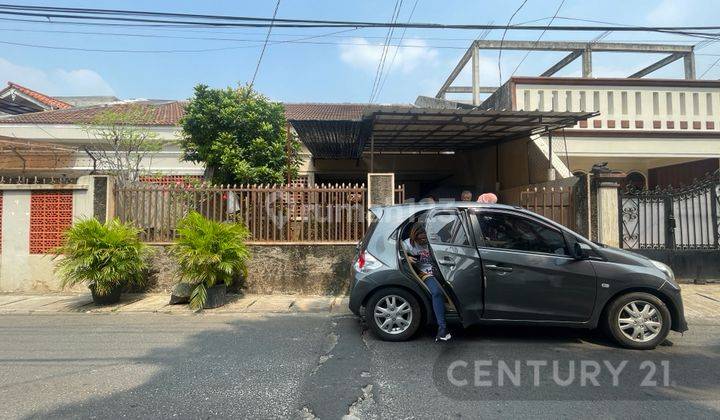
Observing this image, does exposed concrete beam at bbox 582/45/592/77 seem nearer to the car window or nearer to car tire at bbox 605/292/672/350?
car tire at bbox 605/292/672/350

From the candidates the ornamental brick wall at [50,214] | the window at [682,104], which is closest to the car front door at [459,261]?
the ornamental brick wall at [50,214]

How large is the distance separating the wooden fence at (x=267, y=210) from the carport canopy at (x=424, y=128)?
1.64m

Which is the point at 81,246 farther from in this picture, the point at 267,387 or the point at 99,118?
the point at 99,118

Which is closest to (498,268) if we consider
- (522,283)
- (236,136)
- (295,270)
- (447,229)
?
(522,283)

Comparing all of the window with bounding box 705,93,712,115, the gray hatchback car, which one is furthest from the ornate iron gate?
the gray hatchback car

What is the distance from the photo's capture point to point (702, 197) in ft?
28.7

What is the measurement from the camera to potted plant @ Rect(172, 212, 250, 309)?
23.5 ft

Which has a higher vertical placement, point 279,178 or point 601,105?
point 601,105

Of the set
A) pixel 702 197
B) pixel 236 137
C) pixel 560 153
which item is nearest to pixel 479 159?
pixel 560 153

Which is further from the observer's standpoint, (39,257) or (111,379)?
(39,257)

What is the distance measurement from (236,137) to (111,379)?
22.7 ft

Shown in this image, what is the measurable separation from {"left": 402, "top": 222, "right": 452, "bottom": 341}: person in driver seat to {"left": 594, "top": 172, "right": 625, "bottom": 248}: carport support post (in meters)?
5.01

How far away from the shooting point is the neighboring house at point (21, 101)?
20.4 m

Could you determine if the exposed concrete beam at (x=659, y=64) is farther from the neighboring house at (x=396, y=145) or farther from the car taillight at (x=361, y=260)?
the car taillight at (x=361, y=260)
